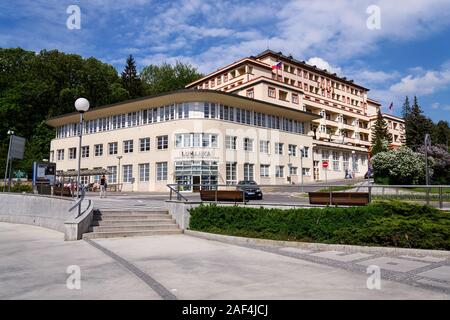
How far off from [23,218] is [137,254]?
11756 millimetres

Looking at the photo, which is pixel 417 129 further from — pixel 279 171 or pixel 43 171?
pixel 43 171

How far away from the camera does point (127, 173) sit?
4744 cm

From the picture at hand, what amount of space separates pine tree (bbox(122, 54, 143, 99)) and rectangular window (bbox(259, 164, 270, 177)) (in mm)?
35399

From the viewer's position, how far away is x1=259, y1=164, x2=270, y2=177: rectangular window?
47.4 metres

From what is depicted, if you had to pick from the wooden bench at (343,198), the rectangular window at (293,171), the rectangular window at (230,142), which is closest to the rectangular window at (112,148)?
the rectangular window at (230,142)

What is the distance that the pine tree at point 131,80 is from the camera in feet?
244

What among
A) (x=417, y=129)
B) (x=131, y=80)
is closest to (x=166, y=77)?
(x=131, y=80)

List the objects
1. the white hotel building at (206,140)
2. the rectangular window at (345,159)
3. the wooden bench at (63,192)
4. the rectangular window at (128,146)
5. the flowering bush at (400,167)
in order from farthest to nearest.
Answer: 1. the rectangular window at (345,159)
2. the rectangular window at (128,146)
3. the white hotel building at (206,140)
4. the flowering bush at (400,167)
5. the wooden bench at (63,192)

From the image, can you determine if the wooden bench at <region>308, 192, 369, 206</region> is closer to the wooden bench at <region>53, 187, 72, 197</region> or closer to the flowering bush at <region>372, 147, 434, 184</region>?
the wooden bench at <region>53, 187, 72, 197</region>

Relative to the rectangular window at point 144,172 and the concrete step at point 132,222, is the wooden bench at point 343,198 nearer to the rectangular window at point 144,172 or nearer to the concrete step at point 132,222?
the concrete step at point 132,222

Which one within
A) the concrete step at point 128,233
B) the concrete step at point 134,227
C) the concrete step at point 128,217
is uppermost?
the concrete step at point 128,217

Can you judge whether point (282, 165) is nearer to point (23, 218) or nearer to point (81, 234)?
point (23, 218)

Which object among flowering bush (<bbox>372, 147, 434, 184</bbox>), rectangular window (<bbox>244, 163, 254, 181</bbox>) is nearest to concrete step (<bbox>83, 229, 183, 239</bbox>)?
flowering bush (<bbox>372, 147, 434, 184</bbox>)

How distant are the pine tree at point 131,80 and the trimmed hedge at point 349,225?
64.1 m
